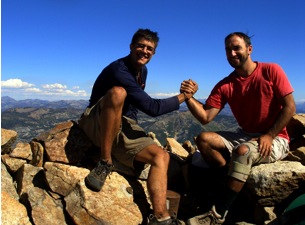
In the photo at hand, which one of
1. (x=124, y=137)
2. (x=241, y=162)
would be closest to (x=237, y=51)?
(x=241, y=162)

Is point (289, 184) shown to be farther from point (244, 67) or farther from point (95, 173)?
point (95, 173)

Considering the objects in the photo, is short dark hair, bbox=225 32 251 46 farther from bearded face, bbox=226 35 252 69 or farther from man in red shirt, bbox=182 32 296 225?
bearded face, bbox=226 35 252 69

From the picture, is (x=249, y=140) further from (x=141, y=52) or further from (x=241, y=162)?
(x=141, y=52)

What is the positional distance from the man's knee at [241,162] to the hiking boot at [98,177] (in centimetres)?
342

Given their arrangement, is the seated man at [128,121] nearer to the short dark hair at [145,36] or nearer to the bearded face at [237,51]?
the short dark hair at [145,36]

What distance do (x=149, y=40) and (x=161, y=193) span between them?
4.47m

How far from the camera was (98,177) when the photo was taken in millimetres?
8281

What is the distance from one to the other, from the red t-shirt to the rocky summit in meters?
1.29

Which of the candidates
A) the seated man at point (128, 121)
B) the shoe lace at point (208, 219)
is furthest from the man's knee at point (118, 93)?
the shoe lace at point (208, 219)

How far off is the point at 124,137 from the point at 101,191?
1.68 meters

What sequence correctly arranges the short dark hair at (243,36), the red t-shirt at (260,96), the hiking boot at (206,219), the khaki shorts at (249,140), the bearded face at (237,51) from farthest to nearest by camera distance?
the short dark hair at (243,36), the bearded face at (237,51), the red t-shirt at (260,96), the khaki shorts at (249,140), the hiking boot at (206,219)

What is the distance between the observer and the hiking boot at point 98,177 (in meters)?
8.21

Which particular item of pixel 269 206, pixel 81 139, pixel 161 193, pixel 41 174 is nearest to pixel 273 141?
pixel 269 206

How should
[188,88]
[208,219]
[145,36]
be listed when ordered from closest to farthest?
[208,219], [145,36], [188,88]
